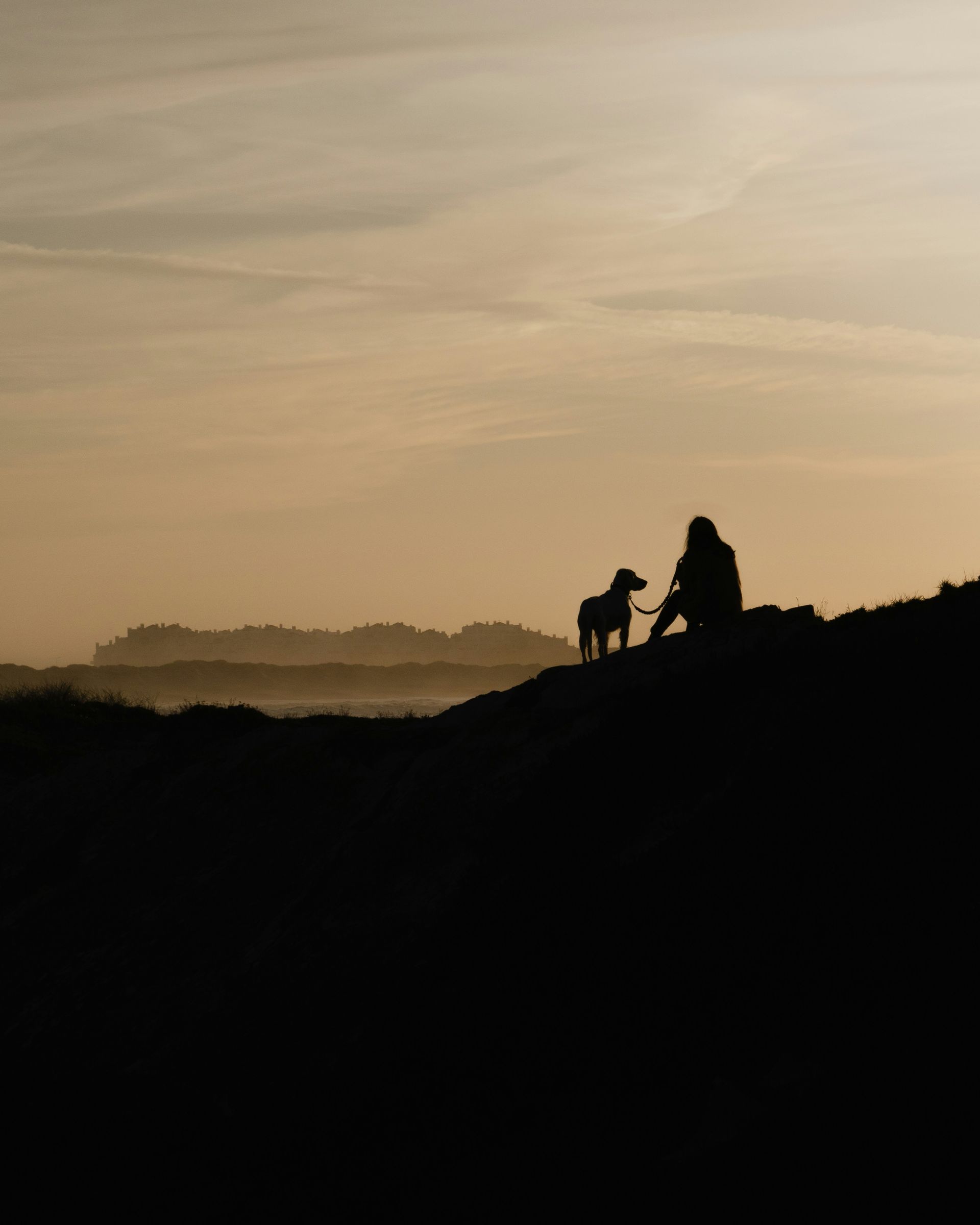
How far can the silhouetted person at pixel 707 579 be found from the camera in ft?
48.3

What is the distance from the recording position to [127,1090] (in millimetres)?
10062

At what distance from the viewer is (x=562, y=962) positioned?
8.50 metres

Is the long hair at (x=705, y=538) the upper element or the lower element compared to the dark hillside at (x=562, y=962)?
upper

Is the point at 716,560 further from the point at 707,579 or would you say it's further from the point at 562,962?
the point at 562,962

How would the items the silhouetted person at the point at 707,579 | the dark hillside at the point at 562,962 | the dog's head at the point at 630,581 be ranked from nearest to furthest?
1. the dark hillside at the point at 562,962
2. the silhouetted person at the point at 707,579
3. the dog's head at the point at 630,581

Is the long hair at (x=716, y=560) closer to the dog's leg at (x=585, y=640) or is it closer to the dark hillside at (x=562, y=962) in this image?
the dark hillside at (x=562, y=962)

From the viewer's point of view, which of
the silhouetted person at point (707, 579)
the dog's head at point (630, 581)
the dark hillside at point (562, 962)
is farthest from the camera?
the dog's head at point (630, 581)

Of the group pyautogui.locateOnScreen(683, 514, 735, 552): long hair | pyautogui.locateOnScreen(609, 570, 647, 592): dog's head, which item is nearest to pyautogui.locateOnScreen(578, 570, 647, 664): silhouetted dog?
pyautogui.locateOnScreen(609, 570, 647, 592): dog's head

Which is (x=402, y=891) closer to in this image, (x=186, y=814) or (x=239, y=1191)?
(x=239, y=1191)

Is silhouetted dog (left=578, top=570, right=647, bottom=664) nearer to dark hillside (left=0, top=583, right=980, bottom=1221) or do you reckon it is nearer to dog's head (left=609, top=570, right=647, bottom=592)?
dog's head (left=609, top=570, right=647, bottom=592)

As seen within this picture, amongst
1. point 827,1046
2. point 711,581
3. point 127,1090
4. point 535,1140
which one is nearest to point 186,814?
point 127,1090

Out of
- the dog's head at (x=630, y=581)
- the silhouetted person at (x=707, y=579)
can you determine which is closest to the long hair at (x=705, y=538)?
the silhouetted person at (x=707, y=579)

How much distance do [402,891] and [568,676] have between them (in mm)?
4022

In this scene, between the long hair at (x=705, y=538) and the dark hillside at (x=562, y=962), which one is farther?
the long hair at (x=705, y=538)
